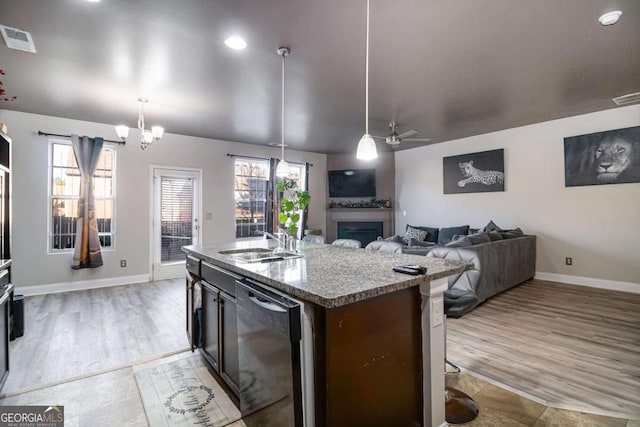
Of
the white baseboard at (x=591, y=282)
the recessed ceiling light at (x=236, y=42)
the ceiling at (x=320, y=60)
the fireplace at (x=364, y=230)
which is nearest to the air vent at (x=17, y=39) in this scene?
the ceiling at (x=320, y=60)

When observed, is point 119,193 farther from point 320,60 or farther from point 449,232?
point 449,232

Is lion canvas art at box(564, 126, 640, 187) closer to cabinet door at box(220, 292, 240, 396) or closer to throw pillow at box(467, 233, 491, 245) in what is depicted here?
throw pillow at box(467, 233, 491, 245)

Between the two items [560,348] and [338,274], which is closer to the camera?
[338,274]

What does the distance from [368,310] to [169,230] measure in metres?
5.42

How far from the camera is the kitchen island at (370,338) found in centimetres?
124

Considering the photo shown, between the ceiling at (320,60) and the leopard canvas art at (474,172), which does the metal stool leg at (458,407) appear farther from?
the leopard canvas art at (474,172)

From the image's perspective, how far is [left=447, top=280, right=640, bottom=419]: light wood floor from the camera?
2.05 m

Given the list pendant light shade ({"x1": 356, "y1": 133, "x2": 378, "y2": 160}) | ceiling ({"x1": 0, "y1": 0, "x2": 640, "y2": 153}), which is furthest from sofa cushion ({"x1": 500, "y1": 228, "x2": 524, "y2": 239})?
pendant light shade ({"x1": 356, "y1": 133, "x2": 378, "y2": 160})

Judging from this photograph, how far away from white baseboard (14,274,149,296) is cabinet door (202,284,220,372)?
3683 millimetres

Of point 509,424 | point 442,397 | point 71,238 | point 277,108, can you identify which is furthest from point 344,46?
point 71,238

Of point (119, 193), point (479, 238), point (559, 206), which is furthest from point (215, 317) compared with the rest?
point (559, 206)

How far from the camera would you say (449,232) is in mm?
6152

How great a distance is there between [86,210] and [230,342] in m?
4.36

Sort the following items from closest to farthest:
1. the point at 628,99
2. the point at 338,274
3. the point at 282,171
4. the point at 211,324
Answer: the point at 338,274 → the point at 211,324 → the point at 282,171 → the point at 628,99
